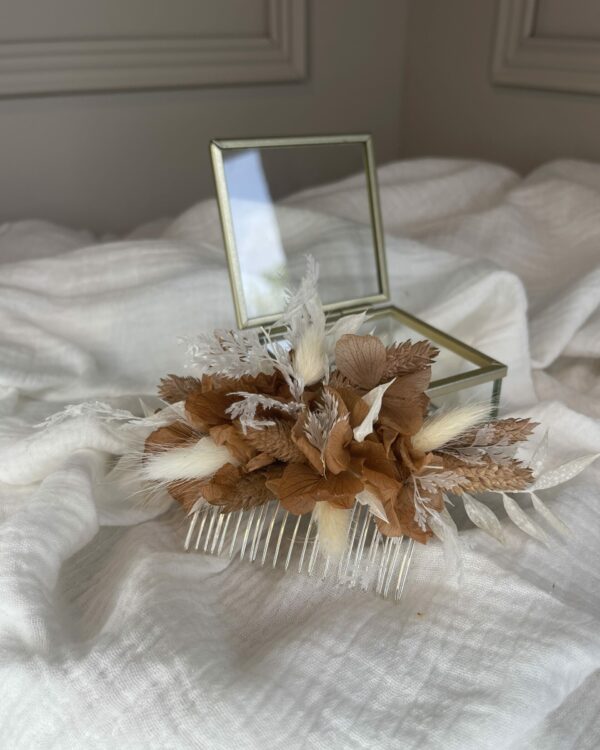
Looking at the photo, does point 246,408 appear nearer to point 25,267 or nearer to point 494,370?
point 494,370

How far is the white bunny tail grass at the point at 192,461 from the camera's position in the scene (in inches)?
15.1

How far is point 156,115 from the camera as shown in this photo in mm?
925

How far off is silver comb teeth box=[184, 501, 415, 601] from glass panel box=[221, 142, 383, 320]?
15cm

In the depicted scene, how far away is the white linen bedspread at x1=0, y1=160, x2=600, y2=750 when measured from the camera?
1.01 feet

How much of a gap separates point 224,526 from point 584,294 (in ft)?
1.16

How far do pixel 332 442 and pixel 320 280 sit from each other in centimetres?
22

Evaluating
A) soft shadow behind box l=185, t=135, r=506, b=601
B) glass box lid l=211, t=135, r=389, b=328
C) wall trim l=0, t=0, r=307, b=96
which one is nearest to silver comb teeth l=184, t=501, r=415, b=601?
soft shadow behind box l=185, t=135, r=506, b=601

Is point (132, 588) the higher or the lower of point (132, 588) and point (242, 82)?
the lower

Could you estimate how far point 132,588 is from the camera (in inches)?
14.8

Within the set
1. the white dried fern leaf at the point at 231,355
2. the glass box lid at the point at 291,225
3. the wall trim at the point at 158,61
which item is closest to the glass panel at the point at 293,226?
the glass box lid at the point at 291,225

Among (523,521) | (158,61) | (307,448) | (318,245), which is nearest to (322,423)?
(307,448)

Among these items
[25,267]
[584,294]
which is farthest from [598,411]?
[25,267]

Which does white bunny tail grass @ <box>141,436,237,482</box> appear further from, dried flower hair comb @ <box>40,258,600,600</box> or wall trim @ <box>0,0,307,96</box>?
wall trim @ <box>0,0,307,96</box>

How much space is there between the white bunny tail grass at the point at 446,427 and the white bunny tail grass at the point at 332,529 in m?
0.05
